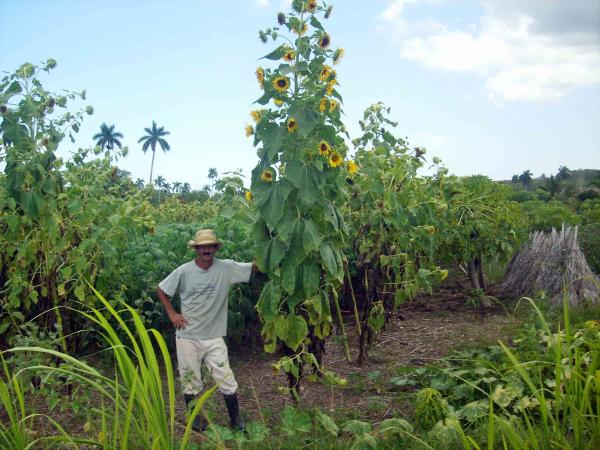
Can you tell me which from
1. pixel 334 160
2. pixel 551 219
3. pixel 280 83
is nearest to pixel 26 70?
pixel 280 83

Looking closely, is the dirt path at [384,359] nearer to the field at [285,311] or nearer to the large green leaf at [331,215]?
the field at [285,311]

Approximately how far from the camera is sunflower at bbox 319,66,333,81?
11.5 feet

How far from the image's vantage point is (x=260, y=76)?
11.7ft

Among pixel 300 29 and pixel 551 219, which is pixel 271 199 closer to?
pixel 300 29

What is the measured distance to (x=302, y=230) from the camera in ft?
11.7

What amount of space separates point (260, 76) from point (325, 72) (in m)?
0.40

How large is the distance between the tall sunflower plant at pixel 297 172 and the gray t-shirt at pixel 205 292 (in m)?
0.40

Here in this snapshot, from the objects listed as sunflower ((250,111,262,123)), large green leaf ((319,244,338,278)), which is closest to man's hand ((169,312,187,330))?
large green leaf ((319,244,338,278))

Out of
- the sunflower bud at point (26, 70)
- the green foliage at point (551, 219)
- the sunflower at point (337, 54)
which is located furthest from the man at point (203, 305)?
the green foliage at point (551, 219)

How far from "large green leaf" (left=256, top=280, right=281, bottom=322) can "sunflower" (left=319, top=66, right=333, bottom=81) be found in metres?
1.32

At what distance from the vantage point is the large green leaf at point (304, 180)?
346cm

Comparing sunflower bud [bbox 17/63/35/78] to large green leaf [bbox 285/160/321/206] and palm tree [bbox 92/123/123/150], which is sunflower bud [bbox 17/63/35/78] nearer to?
large green leaf [bbox 285/160/321/206]

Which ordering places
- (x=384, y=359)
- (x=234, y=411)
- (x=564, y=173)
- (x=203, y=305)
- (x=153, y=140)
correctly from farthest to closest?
(x=153, y=140)
(x=564, y=173)
(x=384, y=359)
(x=203, y=305)
(x=234, y=411)

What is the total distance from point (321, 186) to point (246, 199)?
651 mm
